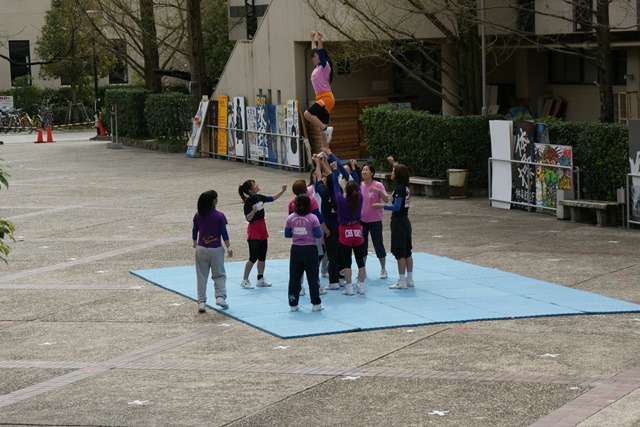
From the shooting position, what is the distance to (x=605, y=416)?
974 cm

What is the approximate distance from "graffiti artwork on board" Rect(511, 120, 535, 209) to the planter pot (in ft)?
6.89

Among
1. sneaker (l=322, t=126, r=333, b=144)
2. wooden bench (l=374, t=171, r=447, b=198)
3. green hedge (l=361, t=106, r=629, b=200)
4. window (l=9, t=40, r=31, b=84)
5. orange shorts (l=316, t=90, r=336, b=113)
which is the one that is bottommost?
wooden bench (l=374, t=171, r=447, b=198)

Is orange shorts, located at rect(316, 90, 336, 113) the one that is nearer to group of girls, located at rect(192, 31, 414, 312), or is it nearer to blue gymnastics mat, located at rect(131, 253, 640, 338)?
group of girls, located at rect(192, 31, 414, 312)

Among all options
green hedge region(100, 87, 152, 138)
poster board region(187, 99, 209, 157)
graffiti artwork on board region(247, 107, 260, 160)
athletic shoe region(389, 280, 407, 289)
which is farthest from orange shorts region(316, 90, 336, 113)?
green hedge region(100, 87, 152, 138)

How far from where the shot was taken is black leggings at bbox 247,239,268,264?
1566 cm

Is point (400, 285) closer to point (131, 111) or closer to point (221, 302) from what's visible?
point (221, 302)

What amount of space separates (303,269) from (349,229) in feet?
3.97

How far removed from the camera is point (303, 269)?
46.2 feet

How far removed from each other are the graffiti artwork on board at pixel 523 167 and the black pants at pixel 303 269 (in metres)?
9.66

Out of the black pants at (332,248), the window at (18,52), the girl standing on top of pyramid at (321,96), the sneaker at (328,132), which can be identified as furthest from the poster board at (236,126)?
the window at (18,52)

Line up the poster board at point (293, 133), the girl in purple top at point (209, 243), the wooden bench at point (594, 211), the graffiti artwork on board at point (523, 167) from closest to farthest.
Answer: the girl in purple top at point (209, 243) → the wooden bench at point (594, 211) → the graffiti artwork on board at point (523, 167) → the poster board at point (293, 133)

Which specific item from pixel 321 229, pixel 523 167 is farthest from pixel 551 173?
pixel 321 229

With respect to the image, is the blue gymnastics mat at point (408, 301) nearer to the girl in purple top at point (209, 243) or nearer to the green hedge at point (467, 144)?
the girl in purple top at point (209, 243)

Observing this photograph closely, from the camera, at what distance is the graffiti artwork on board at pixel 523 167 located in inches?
893
